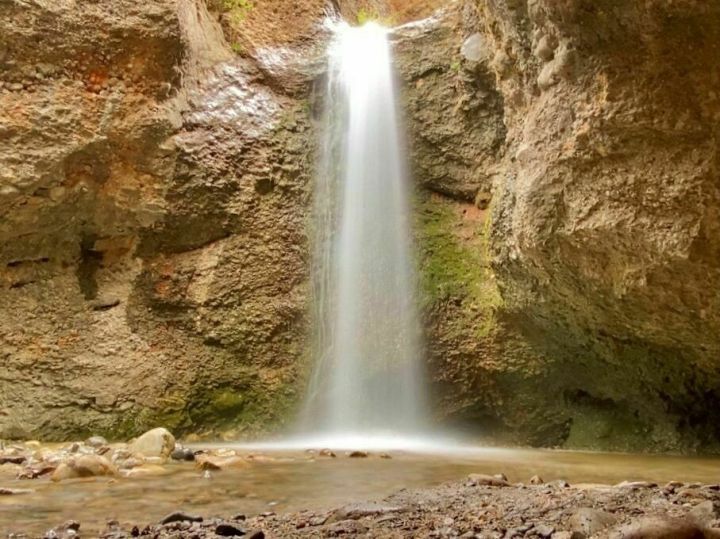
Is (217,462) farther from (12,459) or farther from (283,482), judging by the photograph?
(12,459)

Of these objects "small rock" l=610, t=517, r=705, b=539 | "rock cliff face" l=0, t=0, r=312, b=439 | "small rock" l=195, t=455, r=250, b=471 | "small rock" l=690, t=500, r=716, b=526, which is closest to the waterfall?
"rock cliff face" l=0, t=0, r=312, b=439

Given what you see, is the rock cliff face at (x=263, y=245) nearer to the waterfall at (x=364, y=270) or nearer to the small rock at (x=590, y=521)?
the waterfall at (x=364, y=270)

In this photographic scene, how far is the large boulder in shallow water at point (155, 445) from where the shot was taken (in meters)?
4.91

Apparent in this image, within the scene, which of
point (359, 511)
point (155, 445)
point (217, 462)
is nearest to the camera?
point (359, 511)

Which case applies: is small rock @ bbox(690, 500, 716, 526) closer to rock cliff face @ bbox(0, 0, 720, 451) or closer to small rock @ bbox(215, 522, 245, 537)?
small rock @ bbox(215, 522, 245, 537)

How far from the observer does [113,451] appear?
5105mm

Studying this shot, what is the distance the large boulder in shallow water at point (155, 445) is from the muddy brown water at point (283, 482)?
1.22 ft

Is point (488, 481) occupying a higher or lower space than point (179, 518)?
higher

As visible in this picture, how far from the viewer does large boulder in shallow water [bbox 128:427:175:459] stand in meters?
4.91

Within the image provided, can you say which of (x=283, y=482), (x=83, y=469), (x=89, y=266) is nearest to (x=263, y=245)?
(x=89, y=266)

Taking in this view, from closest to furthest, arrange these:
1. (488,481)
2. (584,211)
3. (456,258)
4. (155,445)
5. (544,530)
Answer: (544,530) → (488,481) → (155,445) → (584,211) → (456,258)

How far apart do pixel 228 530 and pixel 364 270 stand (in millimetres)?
5587

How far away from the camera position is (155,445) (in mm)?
4988

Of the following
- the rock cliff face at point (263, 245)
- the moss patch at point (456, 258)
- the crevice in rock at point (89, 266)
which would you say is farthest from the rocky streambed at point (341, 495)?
the crevice in rock at point (89, 266)
